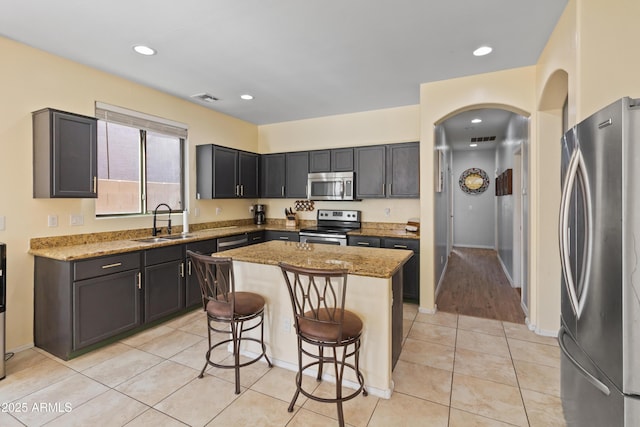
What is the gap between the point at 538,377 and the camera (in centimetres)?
240

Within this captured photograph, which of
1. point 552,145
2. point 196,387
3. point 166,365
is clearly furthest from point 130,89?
point 552,145

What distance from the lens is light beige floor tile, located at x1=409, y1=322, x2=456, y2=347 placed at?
3051 mm

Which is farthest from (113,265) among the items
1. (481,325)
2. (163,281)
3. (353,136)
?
(481,325)

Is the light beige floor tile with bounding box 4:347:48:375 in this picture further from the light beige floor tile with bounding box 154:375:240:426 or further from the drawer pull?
the light beige floor tile with bounding box 154:375:240:426

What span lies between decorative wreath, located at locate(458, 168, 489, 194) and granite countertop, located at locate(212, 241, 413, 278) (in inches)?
272

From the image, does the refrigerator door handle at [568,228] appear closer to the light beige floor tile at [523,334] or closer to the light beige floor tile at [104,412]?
the light beige floor tile at [523,334]

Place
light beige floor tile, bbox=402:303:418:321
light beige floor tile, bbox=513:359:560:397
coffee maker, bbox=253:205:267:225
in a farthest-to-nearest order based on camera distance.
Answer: coffee maker, bbox=253:205:267:225
light beige floor tile, bbox=402:303:418:321
light beige floor tile, bbox=513:359:560:397

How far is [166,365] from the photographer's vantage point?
259cm

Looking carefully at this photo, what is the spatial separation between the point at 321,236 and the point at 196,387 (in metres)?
2.62

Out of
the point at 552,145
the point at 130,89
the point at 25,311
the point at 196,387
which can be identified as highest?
the point at 130,89

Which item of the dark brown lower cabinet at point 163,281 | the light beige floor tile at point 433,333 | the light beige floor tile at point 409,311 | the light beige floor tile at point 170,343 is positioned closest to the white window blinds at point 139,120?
the dark brown lower cabinet at point 163,281

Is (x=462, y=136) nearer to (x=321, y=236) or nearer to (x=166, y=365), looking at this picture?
(x=321, y=236)

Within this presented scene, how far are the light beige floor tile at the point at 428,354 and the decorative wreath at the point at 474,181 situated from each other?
22.0 feet

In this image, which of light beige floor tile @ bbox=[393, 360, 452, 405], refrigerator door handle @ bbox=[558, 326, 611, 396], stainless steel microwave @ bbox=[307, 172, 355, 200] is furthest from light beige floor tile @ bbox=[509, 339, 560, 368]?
stainless steel microwave @ bbox=[307, 172, 355, 200]
